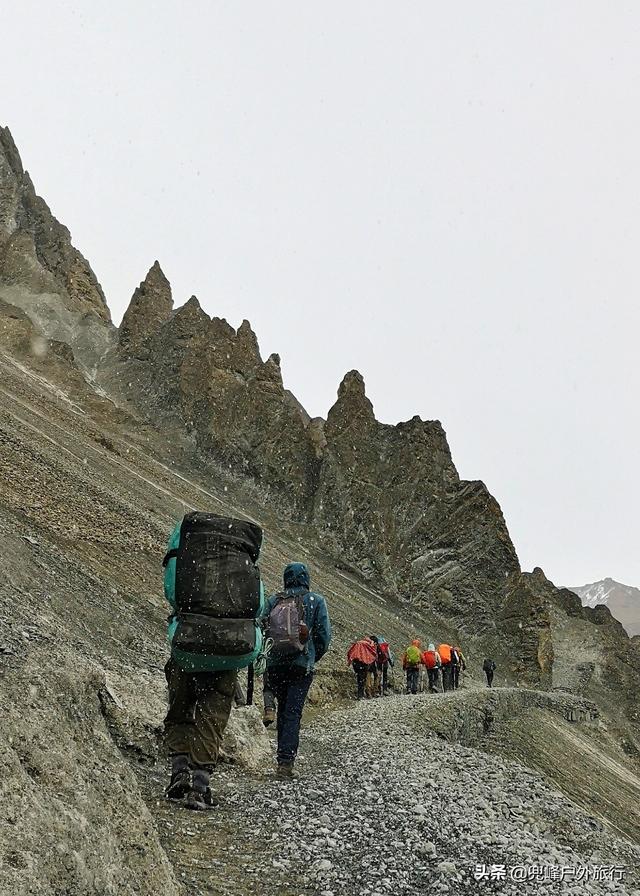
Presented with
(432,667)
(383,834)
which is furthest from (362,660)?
(383,834)

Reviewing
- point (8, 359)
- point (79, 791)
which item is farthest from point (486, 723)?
point (8, 359)

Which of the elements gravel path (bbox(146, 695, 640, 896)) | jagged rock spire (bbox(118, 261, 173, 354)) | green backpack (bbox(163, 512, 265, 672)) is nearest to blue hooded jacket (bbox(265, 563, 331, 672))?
gravel path (bbox(146, 695, 640, 896))

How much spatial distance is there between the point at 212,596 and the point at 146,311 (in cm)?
7607

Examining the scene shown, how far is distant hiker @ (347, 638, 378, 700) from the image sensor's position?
2153cm

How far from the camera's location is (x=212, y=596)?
575 centimetres

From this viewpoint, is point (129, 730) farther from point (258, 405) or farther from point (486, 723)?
point (258, 405)

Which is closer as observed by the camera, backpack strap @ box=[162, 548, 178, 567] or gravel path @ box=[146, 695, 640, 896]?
gravel path @ box=[146, 695, 640, 896]

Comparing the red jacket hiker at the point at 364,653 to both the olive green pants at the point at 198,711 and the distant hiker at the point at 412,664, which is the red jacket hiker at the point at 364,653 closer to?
the distant hiker at the point at 412,664

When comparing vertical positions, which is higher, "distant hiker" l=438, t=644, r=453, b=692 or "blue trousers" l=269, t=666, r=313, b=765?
"blue trousers" l=269, t=666, r=313, b=765

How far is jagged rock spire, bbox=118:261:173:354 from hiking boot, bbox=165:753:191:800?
71.7m

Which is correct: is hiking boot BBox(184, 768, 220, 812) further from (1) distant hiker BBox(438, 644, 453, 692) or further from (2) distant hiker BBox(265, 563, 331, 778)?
(1) distant hiker BBox(438, 644, 453, 692)

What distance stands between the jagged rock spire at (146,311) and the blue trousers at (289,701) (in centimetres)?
7008

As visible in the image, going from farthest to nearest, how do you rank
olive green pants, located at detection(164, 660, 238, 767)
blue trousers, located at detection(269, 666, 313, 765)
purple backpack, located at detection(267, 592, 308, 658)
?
1. blue trousers, located at detection(269, 666, 313, 765)
2. purple backpack, located at detection(267, 592, 308, 658)
3. olive green pants, located at detection(164, 660, 238, 767)

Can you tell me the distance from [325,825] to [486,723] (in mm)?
15369
